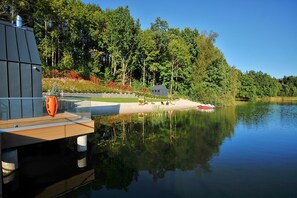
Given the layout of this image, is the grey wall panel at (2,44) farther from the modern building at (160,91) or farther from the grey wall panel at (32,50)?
the modern building at (160,91)

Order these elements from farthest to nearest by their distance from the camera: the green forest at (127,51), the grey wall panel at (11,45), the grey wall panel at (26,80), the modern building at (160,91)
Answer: the modern building at (160,91) → the green forest at (127,51) → the grey wall panel at (26,80) → the grey wall panel at (11,45)

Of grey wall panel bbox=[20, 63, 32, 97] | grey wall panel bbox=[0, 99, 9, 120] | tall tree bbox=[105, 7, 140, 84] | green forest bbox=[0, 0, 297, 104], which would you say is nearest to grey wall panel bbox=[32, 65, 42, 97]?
grey wall panel bbox=[20, 63, 32, 97]

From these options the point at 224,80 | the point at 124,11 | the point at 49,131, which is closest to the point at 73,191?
the point at 49,131

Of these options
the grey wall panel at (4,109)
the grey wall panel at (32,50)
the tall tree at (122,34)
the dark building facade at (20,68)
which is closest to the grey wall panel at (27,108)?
the dark building facade at (20,68)

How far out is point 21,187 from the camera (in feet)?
21.2

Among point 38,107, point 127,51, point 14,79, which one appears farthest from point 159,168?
point 127,51

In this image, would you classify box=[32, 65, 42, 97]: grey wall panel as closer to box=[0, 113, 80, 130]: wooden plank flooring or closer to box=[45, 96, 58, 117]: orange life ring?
box=[0, 113, 80, 130]: wooden plank flooring

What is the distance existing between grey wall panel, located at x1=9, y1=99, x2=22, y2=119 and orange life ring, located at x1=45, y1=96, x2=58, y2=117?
1.01 meters

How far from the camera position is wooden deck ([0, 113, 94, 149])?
6305 mm

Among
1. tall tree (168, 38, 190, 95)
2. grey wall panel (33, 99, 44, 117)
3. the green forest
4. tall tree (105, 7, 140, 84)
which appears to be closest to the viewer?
grey wall panel (33, 99, 44, 117)

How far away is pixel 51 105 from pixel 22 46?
424 centimetres

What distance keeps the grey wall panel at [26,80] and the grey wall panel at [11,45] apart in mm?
480

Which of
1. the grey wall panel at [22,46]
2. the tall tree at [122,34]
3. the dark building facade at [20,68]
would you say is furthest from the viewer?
the tall tree at [122,34]

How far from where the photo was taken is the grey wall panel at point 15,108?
6.61 m
